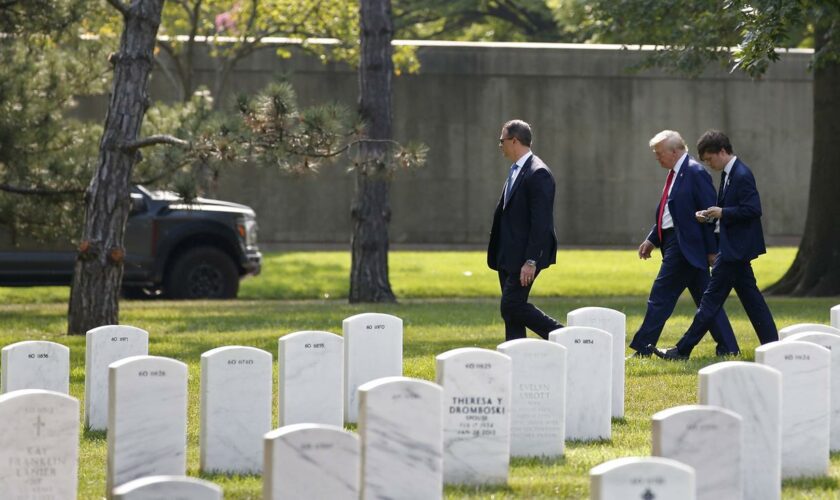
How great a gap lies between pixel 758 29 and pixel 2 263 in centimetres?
1136

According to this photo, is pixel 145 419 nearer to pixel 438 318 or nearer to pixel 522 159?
pixel 522 159

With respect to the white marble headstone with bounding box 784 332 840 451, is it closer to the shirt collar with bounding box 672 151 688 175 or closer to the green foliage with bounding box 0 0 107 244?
the shirt collar with bounding box 672 151 688 175

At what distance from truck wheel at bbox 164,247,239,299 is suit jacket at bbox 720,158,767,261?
9914 millimetres

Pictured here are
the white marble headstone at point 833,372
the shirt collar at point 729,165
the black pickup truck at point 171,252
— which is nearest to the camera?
the white marble headstone at point 833,372

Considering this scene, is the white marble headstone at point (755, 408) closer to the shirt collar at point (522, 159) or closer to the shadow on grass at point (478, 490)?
the shadow on grass at point (478, 490)

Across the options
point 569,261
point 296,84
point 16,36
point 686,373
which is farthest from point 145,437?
point 296,84

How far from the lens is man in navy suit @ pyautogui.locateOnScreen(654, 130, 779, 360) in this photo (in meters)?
12.0

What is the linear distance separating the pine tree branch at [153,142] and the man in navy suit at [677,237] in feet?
14.7

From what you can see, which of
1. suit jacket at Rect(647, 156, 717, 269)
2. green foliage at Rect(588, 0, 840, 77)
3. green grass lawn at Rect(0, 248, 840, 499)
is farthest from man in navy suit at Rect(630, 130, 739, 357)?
green foliage at Rect(588, 0, 840, 77)

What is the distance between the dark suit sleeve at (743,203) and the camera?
11.9 metres

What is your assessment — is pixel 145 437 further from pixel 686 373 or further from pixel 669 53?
pixel 669 53

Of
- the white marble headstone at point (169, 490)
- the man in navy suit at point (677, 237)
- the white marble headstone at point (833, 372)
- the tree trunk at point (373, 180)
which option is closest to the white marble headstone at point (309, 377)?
the white marble headstone at point (833, 372)

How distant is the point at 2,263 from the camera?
2025 cm

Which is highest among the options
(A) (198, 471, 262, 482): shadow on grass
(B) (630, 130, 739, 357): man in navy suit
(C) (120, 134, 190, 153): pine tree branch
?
(C) (120, 134, 190, 153): pine tree branch
